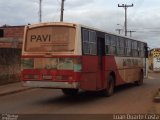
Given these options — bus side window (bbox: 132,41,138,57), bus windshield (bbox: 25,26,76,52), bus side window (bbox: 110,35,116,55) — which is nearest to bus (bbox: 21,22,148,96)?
bus windshield (bbox: 25,26,76,52)

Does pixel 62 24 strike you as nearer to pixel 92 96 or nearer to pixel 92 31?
pixel 92 31

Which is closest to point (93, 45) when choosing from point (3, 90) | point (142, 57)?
point (3, 90)

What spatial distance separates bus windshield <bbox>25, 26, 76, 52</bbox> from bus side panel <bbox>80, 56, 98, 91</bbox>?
875mm

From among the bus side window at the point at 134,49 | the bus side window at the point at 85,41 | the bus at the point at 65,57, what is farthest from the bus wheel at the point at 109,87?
the bus side window at the point at 134,49

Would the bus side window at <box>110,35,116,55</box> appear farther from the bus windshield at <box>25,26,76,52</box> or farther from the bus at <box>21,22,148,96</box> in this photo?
the bus windshield at <box>25,26,76,52</box>

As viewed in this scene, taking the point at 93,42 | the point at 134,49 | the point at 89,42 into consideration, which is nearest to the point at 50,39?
the point at 89,42

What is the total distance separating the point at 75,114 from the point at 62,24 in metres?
4.50

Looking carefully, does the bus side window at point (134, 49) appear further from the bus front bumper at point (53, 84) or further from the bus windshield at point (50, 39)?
the bus front bumper at point (53, 84)

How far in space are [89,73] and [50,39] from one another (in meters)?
2.05

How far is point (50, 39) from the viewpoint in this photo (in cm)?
1784

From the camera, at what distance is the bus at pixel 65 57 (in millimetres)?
17172

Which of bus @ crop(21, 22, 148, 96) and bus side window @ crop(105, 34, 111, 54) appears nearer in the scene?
bus @ crop(21, 22, 148, 96)

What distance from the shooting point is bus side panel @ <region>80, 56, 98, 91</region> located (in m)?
17.4

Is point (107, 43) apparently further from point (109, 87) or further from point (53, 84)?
point (53, 84)
